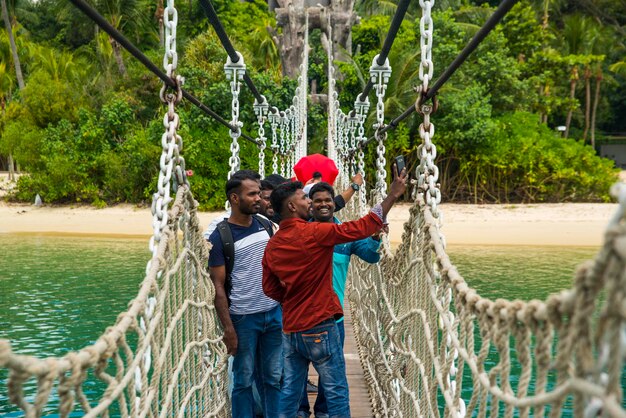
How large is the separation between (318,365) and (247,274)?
407 mm

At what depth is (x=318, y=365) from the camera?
2215 millimetres

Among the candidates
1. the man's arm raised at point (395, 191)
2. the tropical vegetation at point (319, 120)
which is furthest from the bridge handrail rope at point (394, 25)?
the tropical vegetation at point (319, 120)

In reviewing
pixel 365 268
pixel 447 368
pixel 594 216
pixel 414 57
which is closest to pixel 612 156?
pixel 594 216

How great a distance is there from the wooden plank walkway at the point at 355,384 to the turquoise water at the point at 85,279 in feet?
7.71

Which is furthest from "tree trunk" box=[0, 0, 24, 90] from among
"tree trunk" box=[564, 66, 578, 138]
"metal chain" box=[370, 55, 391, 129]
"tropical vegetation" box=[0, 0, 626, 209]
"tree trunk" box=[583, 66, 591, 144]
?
"metal chain" box=[370, 55, 391, 129]

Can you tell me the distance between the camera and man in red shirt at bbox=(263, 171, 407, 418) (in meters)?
2.14

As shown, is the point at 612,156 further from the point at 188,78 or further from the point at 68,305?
the point at 68,305

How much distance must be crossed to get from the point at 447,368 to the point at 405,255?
0.67 meters

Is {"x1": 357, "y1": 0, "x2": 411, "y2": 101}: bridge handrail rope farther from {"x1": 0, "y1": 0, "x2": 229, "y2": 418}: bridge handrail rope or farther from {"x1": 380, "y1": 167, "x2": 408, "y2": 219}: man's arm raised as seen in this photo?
{"x1": 0, "y1": 0, "x2": 229, "y2": 418}: bridge handrail rope

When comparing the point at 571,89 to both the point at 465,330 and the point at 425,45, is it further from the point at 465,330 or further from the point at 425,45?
the point at 465,330

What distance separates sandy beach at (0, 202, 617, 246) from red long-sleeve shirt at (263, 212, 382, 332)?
388 inches

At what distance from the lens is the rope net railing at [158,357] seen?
968 mm

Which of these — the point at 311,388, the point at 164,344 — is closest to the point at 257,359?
the point at 311,388

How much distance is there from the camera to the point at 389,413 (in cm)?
255
